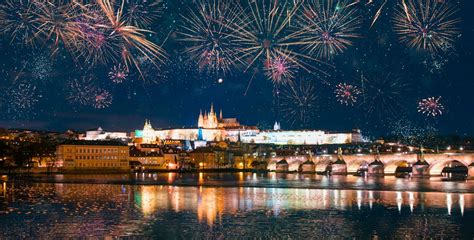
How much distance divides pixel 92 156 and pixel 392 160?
137 feet

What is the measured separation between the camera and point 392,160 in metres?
86.2

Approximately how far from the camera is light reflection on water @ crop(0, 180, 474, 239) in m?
20.6

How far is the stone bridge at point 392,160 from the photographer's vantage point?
238 feet

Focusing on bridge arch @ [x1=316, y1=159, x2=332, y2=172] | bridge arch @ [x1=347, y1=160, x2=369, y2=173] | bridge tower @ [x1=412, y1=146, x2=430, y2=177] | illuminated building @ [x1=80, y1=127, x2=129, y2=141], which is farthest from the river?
illuminated building @ [x1=80, y1=127, x2=129, y2=141]

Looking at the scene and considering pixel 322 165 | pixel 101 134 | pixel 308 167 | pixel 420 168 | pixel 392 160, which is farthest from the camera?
pixel 101 134

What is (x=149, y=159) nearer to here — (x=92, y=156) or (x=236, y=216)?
(x=92, y=156)

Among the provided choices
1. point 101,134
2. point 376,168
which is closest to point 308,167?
point 376,168

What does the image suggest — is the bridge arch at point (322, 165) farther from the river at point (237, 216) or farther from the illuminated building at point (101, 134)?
the illuminated building at point (101, 134)

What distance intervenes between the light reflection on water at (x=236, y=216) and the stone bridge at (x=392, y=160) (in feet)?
126

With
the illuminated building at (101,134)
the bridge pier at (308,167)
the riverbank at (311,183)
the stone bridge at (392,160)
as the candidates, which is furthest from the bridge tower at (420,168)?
the illuminated building at (101,134)

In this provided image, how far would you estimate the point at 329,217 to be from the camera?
25000 mm

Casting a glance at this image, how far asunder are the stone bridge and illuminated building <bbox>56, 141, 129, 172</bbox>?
96.2 feet

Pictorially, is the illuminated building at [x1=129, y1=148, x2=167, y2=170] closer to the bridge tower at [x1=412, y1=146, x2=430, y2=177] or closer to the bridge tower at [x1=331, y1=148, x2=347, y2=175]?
the bridge tower at [x1=331, y1=148, x2=347, y2=175]

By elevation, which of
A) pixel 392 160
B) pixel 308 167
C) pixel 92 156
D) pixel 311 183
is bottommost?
pixel 311 183
